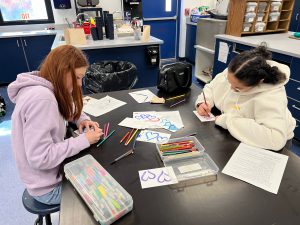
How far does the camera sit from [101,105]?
4.50 feet

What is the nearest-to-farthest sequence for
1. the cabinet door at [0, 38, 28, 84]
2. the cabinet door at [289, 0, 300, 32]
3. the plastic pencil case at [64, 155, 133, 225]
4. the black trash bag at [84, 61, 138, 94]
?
the plastic pencil case at [64, 155, 133, 225] < the black trash bag at [84, 61, 138, 94] < the cabinet door at [0, 38, 28, 84] < the cabinet door at [289, 0, 300, 32]

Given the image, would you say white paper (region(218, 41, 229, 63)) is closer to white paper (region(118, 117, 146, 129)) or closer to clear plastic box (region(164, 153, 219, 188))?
white paper (region(118, 117, 146, 129))

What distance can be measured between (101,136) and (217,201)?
0.57 meters

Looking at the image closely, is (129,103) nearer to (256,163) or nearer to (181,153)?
(181,153)

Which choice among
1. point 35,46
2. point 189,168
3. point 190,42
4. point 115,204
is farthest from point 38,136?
point 190,42

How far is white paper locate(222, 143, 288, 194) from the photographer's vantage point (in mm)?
801

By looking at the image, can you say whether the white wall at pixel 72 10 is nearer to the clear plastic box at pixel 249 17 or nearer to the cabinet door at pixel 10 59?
the cabinet door at pixel 10 59

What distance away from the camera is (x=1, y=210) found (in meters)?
1.57

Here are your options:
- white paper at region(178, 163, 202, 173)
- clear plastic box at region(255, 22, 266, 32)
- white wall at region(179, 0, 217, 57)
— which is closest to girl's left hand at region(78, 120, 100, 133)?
white paper at region(178, 163, 202, 173)

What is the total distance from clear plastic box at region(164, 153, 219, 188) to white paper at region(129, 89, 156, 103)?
23.8 inches

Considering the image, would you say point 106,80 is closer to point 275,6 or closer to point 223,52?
point 223,52

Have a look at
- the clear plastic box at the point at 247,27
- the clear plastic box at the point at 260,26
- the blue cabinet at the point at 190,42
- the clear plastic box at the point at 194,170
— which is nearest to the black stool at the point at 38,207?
the clear plastic box at the point at 194,170

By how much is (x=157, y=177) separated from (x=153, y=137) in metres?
0.26

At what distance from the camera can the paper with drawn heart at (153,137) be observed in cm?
103
